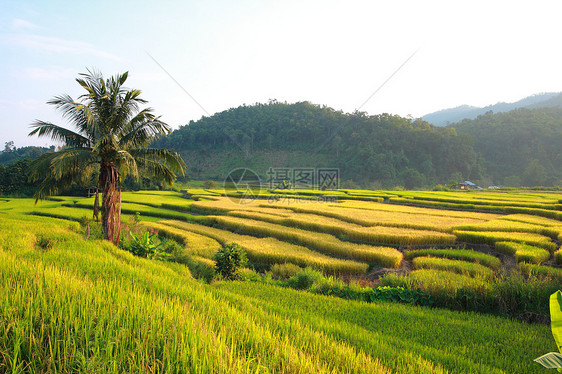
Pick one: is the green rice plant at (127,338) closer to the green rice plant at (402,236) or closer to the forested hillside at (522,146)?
the green rice plant at (402,236)

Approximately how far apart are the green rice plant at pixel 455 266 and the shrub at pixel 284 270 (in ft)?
13.7

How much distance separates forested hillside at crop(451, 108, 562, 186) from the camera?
191ft

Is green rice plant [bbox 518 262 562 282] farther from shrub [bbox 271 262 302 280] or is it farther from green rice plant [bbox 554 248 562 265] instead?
shrub [bbox 271 262 302 280]

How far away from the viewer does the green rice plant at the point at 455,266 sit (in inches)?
319

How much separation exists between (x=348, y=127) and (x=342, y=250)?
231ft

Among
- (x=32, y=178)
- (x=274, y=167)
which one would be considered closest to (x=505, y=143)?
(x=274, y=167)

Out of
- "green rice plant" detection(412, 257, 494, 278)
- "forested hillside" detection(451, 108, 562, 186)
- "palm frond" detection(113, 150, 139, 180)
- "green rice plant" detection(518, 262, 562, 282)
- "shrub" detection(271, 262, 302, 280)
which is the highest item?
"forested hillside" detection(451, 108, 562, 186)

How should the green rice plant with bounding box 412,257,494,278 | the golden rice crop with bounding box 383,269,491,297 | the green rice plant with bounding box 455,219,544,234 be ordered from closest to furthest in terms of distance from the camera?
the golden rice crop with bounding box 383,269,491,297, the green rice plant with bounding box 412,257,494,278, the green rice plant with bounding box 455,219,544,234

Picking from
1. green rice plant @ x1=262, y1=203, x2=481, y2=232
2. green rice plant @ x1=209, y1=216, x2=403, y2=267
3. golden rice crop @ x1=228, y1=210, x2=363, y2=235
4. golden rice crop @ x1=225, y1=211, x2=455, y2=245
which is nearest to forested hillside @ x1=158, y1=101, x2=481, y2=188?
green rice plant @ x1=262, y1=203, x2=481, y2=232

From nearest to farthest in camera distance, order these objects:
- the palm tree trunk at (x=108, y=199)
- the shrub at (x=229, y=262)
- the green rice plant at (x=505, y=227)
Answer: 1. the shrub at (x=229, y=262)
2. the palm tree trunk at (x=108, y=199)
3. the green rice plant at (x=505, y=227)

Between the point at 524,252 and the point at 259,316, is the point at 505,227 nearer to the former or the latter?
the point at 524,252

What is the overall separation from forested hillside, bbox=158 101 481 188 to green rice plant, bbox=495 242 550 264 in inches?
1889

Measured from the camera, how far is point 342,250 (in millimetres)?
11539

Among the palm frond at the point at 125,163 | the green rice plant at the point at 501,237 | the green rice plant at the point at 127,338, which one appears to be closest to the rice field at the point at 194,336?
the green rice plant at the point at 127,338
